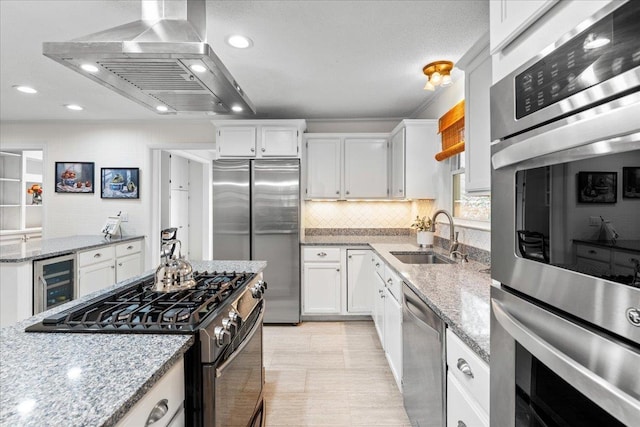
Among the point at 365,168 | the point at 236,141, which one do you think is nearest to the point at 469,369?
the point at 365,168

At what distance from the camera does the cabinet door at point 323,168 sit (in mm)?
4148

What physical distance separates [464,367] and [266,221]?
2916 millimetres

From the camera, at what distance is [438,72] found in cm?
273

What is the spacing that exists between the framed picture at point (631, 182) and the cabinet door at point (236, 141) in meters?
3.67

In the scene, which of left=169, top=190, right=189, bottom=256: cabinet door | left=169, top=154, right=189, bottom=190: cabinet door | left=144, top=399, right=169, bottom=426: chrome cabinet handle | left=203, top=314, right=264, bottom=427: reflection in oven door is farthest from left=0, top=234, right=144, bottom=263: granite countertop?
left=144, top=399, right=169, bottom=426: chrome cabinet handle

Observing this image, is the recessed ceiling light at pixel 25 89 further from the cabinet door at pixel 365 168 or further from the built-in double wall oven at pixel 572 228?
the built-in double wall oven at pixel 572 228

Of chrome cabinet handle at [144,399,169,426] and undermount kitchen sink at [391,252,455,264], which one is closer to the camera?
chrome cabinet handle at [144,399,169,426]

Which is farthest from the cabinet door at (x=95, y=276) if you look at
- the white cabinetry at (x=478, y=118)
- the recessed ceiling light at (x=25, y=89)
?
the white cabinetry at (x=478, y=118)

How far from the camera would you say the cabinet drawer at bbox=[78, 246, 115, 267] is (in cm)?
342

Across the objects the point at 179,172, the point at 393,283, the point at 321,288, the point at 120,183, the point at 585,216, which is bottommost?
the point at 321,288

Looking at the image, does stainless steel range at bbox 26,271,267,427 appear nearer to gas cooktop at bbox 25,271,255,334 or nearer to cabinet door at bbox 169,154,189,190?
gas cooktop at bbox 25,271,255,334

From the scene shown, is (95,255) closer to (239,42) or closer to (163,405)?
(239,42)

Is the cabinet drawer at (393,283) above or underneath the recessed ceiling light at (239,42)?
underneath

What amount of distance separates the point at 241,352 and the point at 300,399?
1.16 m
